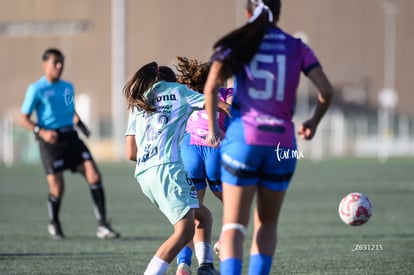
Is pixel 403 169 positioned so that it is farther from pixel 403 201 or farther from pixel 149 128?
pixel 149 128

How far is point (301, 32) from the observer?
169 feet

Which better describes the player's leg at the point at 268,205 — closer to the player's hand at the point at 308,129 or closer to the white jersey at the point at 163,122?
the player's hand at the point at 308,129

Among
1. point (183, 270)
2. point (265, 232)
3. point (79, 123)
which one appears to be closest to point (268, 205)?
point (265, 232)

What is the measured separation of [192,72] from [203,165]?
33.8 inches

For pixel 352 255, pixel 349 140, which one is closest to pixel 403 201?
pixel 352 255

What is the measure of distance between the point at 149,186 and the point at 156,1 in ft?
151

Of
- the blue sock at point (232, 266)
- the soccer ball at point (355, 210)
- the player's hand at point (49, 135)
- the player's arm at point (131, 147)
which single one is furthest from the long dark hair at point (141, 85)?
the player's hand at point (49, 135)

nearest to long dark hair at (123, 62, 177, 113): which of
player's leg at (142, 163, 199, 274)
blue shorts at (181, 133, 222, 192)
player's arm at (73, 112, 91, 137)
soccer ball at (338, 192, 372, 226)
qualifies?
player's leg at (142, 163, 199, 274)

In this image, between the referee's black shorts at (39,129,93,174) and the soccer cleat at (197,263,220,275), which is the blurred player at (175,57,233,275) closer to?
the soccer cleat at (197,263,220,275)

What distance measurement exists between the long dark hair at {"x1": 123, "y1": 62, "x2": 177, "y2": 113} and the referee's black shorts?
4.73 m

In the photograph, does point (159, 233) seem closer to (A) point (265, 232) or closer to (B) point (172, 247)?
(B) point (172, 247)

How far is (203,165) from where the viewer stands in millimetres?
7922

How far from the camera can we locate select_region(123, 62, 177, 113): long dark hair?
6.82 meters

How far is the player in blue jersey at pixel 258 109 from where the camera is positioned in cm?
557
